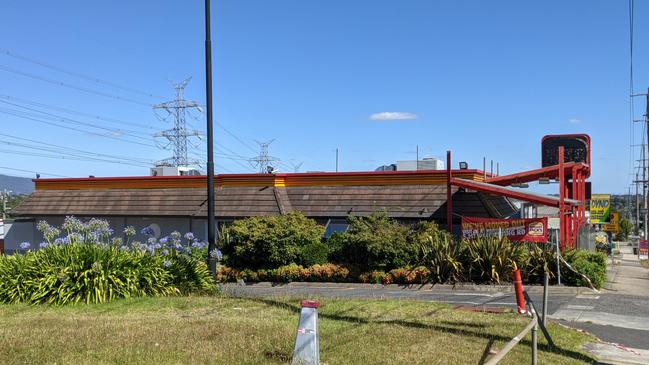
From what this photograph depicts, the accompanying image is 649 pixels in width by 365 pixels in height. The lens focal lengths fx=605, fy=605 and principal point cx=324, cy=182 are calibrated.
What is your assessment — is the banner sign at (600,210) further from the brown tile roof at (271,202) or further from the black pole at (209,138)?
the black pole at (209,138)

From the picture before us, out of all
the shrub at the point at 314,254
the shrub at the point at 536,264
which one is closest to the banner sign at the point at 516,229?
the shrub at the point at 536,264

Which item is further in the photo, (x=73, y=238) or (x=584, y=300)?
(x=73, y=238)

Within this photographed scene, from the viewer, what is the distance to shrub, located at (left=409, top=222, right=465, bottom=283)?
17.0 meters

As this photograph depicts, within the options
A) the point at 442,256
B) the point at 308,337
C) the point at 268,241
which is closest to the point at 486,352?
the point at 308,337

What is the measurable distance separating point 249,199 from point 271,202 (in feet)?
3.81

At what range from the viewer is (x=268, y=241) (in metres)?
19.8

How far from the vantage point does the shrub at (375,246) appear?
18266 mm

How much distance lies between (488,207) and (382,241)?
580 cm

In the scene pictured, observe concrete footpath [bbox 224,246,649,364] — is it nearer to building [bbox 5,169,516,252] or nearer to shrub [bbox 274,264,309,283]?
shrub [bbox 274,264,309,283]

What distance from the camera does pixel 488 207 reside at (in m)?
22.3

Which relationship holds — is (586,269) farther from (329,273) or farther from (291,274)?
(291,274)

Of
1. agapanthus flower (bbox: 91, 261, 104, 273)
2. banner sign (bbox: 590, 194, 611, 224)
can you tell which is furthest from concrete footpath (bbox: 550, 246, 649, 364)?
banner sign (bbox: 590, 194, 611, 224)

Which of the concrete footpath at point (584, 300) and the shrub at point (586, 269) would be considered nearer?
the concrete footpath at point (584, 300)

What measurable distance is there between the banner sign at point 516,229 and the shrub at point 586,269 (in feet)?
4.65
